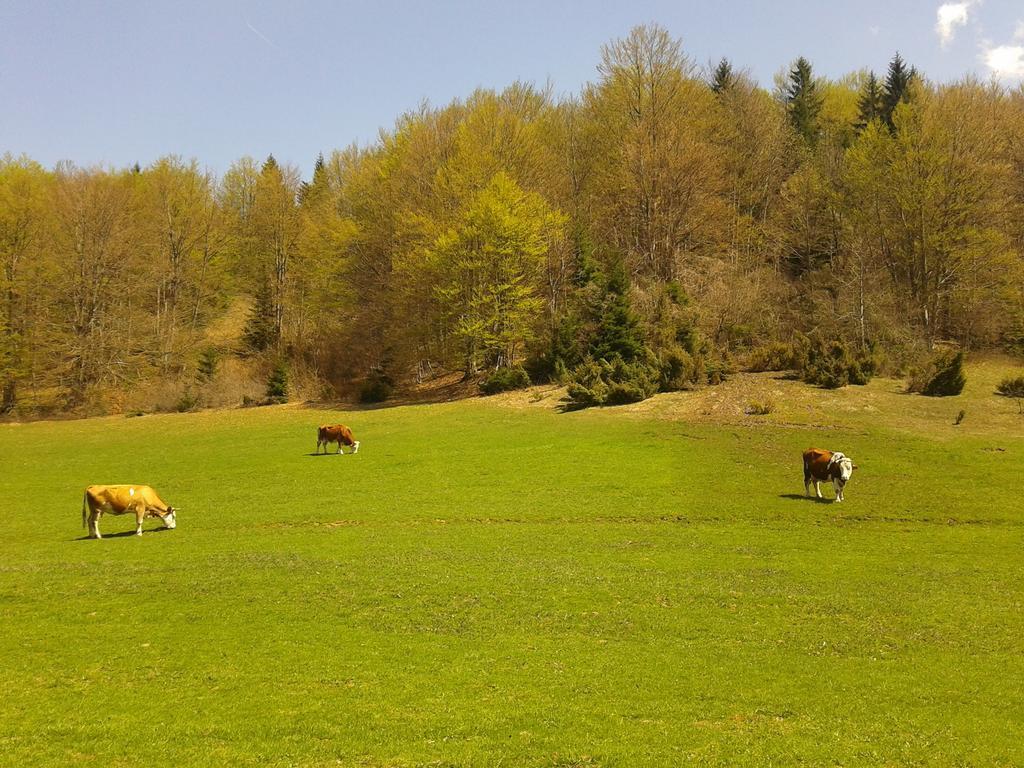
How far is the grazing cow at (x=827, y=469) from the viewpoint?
20500mm

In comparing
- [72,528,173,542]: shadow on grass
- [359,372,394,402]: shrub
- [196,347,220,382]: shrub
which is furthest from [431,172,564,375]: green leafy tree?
[72,528,173,542]: shadow on grass

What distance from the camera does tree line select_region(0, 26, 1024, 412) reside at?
46531 mm

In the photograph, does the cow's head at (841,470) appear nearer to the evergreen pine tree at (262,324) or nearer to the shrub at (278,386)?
the shrub at (278,386)

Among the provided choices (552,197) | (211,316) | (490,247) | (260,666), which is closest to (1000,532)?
(260,666)

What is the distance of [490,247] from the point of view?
49.1 metres

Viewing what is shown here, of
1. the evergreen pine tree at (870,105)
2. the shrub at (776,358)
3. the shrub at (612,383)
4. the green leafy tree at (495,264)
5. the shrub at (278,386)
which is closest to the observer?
the shrub at (612,383)

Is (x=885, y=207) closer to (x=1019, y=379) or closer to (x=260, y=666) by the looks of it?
(x=1019, y=379)

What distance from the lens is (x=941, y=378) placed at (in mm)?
34656

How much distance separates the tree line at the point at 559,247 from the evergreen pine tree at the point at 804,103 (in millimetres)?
512

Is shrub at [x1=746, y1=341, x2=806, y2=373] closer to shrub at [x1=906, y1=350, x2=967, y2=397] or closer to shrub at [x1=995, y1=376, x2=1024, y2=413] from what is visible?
shrub at [x1=906, y1=350, x2=967, y2=397]

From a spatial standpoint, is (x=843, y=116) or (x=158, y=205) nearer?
(x=158, y=205)

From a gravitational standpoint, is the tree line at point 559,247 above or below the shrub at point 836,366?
above

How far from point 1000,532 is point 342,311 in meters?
56.0

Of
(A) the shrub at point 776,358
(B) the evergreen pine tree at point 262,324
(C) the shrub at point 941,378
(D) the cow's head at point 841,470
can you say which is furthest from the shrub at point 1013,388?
(B) the evergreen pine tree at point 262,324
